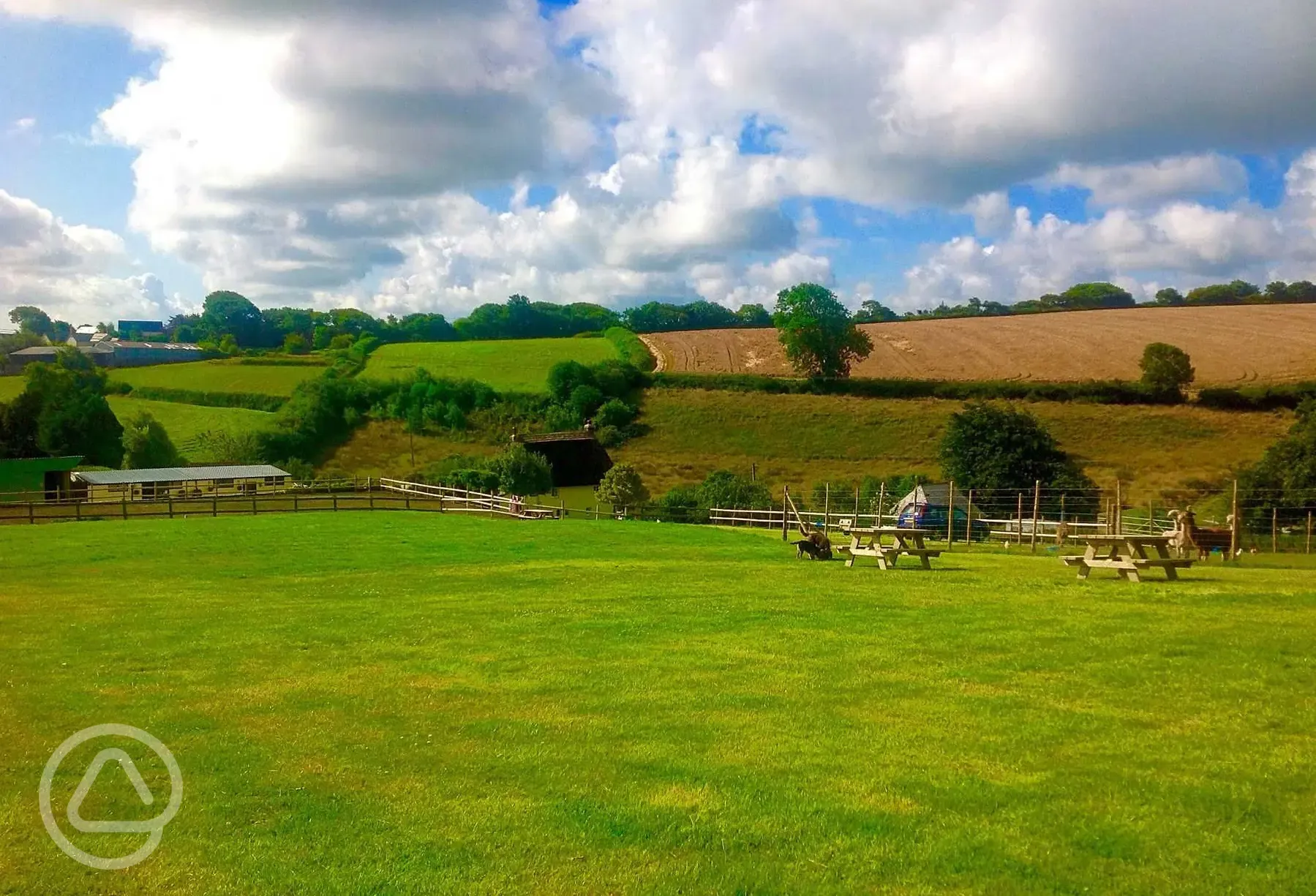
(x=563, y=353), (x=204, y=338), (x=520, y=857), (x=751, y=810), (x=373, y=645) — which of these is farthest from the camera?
(x=204, y=338)

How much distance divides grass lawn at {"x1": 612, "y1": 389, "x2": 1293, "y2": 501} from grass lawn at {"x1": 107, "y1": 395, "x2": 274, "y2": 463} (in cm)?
3285

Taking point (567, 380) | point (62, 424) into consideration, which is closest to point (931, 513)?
point (567, 380)

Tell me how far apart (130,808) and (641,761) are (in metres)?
3.16

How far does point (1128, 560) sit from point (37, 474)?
63095 mm

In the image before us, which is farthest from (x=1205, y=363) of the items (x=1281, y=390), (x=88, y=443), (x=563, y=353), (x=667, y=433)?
(x=88, y=443)

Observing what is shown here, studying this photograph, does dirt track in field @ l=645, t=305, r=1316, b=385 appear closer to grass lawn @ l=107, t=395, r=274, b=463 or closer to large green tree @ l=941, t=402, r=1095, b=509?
large green tree @ l=941, t=402, r=1095, b=509

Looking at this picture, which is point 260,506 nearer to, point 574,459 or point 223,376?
point 574,459

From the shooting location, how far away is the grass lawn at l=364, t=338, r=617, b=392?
94.7 m

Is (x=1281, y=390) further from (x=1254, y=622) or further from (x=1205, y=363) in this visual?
(x=1254, y=622)

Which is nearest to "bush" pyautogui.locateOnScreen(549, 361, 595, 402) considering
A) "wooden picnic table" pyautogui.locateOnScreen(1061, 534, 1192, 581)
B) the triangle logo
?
"wooden picnic table" pyautogui.locateOnScreen(1061, 534, 1192, 581)

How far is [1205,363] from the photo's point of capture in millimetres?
76875

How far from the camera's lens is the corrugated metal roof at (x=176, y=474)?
65.5 metres

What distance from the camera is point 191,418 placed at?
286 ft

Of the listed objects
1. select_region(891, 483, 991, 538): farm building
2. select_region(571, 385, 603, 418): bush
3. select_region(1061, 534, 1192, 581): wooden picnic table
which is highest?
select_region(571, 385, 603, 418): bush
